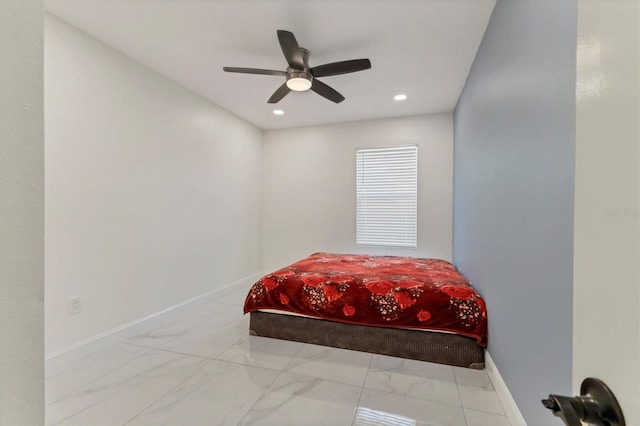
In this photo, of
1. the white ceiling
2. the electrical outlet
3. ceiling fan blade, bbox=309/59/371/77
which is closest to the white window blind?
the white ceiling

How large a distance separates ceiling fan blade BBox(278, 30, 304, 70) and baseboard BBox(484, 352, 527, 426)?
8.62 ft

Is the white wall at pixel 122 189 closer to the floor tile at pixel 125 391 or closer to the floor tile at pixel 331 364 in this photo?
the floor tile at pixel 125 391

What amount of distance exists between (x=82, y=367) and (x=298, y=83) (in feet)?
9.38

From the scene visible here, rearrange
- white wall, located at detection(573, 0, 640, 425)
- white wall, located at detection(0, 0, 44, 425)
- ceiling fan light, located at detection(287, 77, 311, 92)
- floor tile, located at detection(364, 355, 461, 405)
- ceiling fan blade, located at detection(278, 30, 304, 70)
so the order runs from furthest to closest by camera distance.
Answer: ceiling fan light, located at detection(287, 77, 311, 92), ceiling fan blade, located at detection(278, 30, 304, 70), floor tile, located at detection(364, 355, 461, 405), white wall, located at detection(0, 0, 44, 425), white wall, located at detection(573, 0, 640, 425)

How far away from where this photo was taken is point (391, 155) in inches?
168

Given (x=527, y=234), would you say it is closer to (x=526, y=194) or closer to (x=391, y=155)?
(x=526, y=194)

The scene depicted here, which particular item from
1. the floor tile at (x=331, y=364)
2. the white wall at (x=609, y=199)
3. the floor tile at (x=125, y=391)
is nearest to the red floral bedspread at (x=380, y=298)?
the floor tile at (x=331, y=364)

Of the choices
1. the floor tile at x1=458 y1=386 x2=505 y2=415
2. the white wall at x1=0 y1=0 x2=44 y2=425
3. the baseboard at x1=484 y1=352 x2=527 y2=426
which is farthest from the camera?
the floor tile at x1=458 y1=386 x2=505 y2=415

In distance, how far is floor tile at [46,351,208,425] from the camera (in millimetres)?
1518

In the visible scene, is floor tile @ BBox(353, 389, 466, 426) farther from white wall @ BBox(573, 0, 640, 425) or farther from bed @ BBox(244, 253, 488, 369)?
white wall @ BBox(573, 0, 640, 425)

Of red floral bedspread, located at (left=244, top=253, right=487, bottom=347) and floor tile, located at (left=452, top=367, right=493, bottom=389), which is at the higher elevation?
Answer: red floral bedspread, located at (left=244, top=253, right=487, bottom=347)

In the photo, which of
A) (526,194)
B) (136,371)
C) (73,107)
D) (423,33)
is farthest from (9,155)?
(423,33)

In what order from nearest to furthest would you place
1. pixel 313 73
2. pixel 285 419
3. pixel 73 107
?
pixel 285 419
pixel 73 107
pixel 313 73

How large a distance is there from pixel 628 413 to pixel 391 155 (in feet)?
13.6
